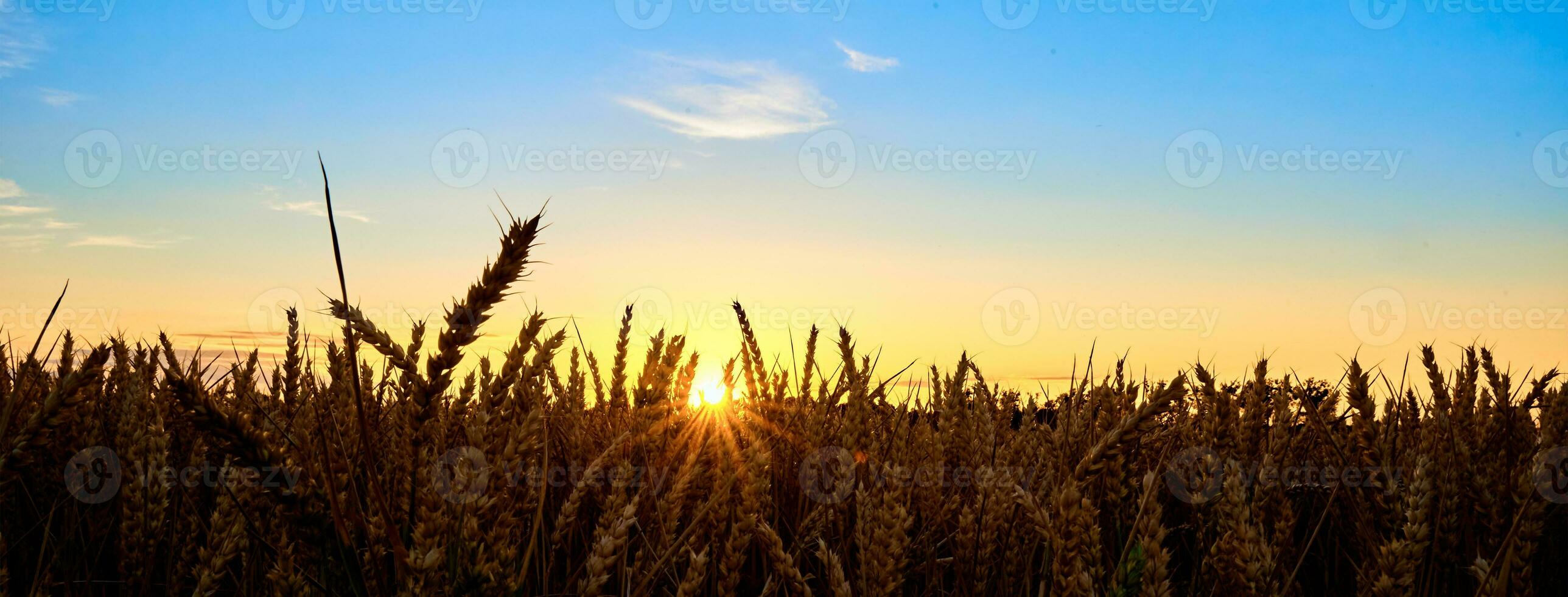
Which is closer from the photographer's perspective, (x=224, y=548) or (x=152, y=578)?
(x=224, y=548)

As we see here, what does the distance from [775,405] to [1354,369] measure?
162 cm

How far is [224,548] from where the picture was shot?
1860mm

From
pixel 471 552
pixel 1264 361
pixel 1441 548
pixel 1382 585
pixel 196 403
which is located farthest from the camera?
pixel 1264 361

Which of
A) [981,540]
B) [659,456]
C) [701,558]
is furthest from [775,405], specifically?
[701,558]

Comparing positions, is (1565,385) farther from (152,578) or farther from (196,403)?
(152,578)

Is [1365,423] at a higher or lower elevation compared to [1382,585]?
higher

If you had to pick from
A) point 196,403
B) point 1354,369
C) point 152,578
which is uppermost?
point 1354,369

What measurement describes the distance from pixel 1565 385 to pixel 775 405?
2.56 meters

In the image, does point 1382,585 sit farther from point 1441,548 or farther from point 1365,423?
point 1441,548

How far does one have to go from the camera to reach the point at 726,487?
1.97 meters

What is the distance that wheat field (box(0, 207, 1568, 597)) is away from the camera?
1410mm

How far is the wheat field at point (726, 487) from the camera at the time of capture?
55.5 inches

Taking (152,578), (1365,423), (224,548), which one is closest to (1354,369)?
(1365,423)

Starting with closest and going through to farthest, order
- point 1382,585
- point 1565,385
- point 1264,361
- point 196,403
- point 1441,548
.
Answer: point 196,403, point 1382,585, point 1441,548, point 1264,361, point 1565,385
